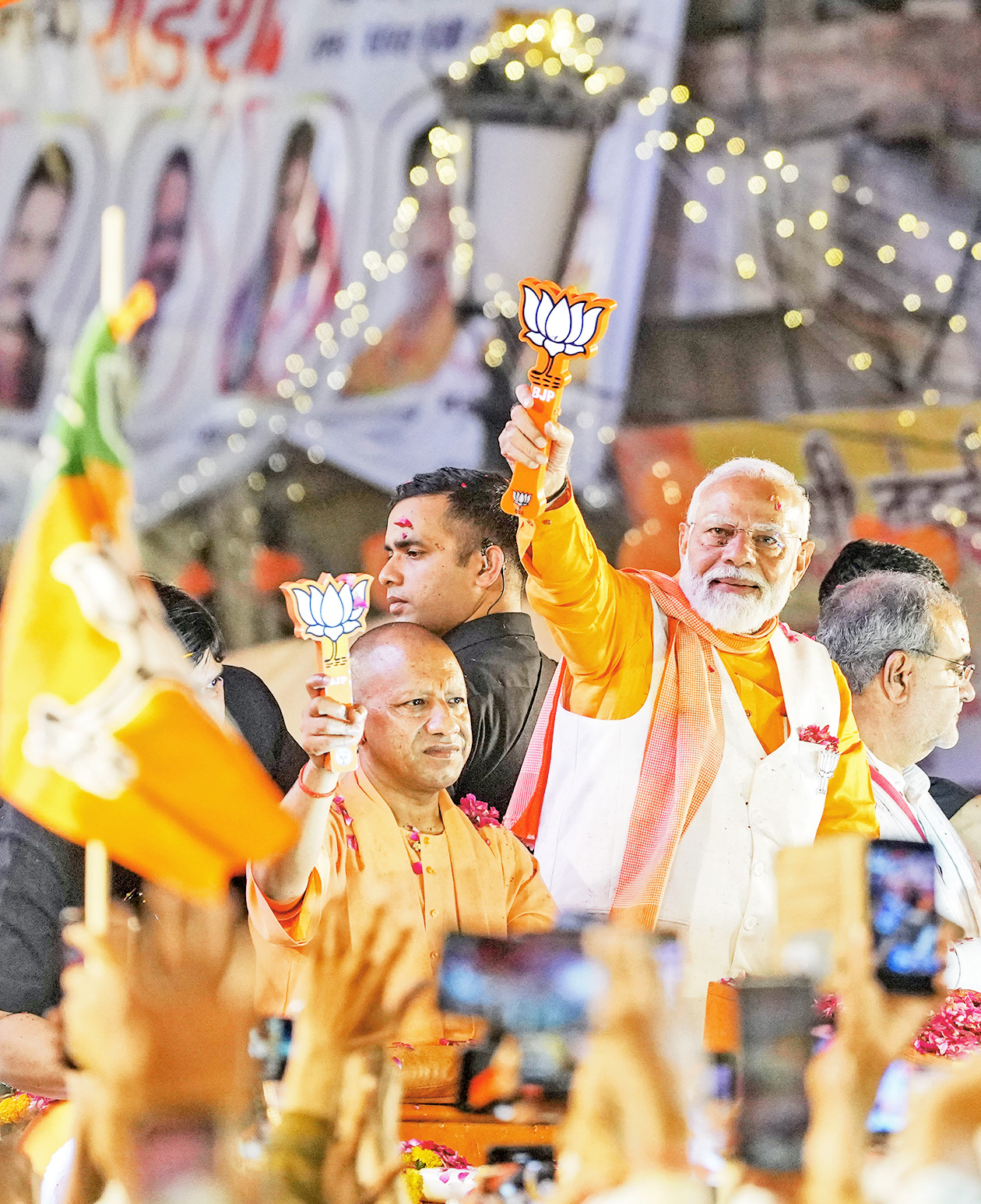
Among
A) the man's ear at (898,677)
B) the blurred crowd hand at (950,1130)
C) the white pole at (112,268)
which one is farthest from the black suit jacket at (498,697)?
the blurred crowd hand at (950,1130)

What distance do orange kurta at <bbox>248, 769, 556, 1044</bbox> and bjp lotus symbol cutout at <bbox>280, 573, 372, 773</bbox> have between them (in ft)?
0.93

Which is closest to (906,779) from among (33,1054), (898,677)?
(898,677)

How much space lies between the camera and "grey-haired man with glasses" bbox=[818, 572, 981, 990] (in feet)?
12.8

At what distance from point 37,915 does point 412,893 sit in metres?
0.74

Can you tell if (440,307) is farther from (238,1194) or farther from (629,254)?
(238,1194)

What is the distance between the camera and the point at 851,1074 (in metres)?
1.86

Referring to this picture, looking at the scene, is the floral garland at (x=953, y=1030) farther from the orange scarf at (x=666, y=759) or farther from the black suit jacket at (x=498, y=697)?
the black suit jacket at (x=498, y=697)

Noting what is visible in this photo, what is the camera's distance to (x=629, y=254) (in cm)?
468

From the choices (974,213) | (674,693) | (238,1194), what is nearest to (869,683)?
(674,693)

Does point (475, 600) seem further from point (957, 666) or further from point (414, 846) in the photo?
point (957, 666)

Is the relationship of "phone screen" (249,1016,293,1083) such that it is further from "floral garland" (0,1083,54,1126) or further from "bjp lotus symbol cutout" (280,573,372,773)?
"floral garland" (0,1083,54,1126)

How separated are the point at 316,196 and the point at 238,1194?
3.70 meters

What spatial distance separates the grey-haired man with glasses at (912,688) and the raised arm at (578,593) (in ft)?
2.15

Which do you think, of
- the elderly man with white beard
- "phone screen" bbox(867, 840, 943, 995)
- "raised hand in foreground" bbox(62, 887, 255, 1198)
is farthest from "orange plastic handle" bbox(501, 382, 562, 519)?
"raised hand in foreground" bbox(62, 887, 255, 1198)
